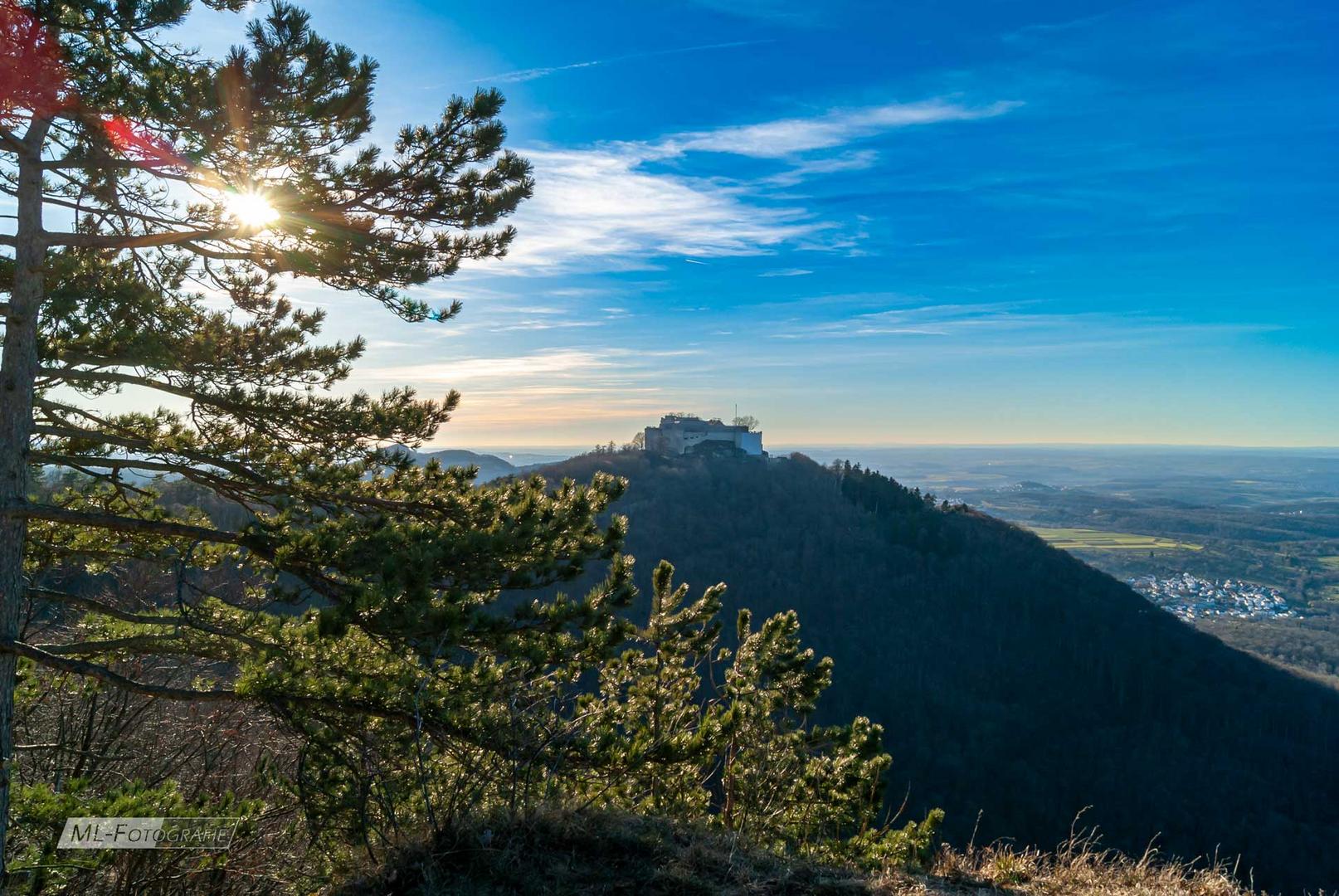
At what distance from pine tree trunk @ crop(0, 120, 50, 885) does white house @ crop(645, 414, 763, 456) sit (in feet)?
→ 247

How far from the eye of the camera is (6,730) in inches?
190

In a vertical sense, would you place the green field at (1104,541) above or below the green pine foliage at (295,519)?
below

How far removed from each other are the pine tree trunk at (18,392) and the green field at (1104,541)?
131187 millimetres

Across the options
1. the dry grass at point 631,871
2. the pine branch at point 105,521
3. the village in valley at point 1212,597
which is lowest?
the village in valley at point 1212,597

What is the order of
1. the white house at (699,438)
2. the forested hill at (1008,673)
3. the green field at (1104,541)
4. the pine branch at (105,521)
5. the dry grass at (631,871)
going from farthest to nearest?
the green field at (1104,541), the white house at (699,438), the forested hill at (1008,673), the pine branch at (105,521), the dry grass at (631,871)

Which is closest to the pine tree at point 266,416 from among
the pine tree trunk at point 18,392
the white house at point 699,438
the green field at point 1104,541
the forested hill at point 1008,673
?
the pine tree trunk at point 18,392

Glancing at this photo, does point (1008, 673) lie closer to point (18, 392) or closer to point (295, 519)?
point (295, 519)

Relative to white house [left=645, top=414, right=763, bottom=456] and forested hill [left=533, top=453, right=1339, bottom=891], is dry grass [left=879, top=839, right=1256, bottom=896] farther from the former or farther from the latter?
white house [left=645, top=414, right=763, bottom=456]

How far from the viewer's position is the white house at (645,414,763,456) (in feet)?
266

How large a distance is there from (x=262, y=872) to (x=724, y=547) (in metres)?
61.6

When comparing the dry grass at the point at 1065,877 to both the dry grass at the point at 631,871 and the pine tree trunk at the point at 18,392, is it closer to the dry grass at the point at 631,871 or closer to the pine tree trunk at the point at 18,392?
the dry grass at the point at 631,871

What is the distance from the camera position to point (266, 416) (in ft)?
Answer: 18.4

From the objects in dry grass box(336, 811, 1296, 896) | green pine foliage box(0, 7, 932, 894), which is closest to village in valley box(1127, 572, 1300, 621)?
dry grass box(336, 811, 1296, 896)

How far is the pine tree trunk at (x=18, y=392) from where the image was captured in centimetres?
483
